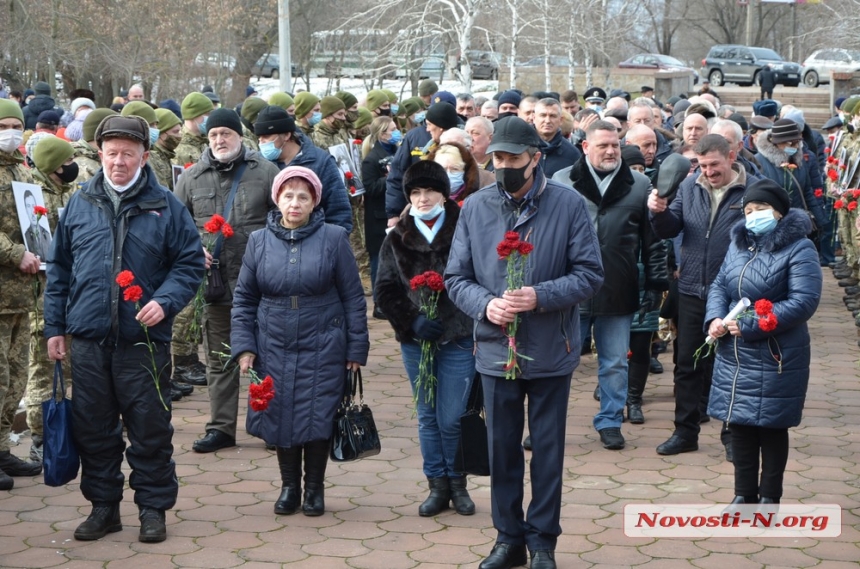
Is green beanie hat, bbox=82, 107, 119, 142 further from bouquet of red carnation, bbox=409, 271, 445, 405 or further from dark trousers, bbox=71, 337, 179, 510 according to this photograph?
bouquet of red carnation, bbox=409, 271, 445, 405

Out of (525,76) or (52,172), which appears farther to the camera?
(525,76)

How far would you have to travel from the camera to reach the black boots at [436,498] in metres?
6.27

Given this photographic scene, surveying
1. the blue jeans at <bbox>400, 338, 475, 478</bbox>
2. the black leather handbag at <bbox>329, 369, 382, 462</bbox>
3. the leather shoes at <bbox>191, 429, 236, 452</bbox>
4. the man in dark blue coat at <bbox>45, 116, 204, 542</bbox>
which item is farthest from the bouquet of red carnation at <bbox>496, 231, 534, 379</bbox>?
the leather shoes at <bbox>191, 429, 236, 452</bbox>

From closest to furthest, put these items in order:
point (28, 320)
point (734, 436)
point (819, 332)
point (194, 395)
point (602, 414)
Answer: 1. point (734, 436)
2. point (28, 320)
3. point (602, 414)
4. point (194, 395)
5. point (819, 332)

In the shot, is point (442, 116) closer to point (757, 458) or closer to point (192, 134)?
point (192, 134)

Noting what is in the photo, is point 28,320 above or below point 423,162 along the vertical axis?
below

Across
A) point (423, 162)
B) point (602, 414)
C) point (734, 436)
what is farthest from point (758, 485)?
point (423, 162)

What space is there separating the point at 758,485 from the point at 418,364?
1892 mm

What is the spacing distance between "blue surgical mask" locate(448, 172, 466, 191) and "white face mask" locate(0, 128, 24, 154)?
2521mm

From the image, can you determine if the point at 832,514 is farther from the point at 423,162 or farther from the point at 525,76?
the point at 525,76

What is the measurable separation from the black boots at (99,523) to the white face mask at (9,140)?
7.16 feet

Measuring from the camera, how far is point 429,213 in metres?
6.19

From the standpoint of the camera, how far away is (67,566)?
18.2 feet

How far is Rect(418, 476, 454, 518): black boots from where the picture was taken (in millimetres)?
6266
